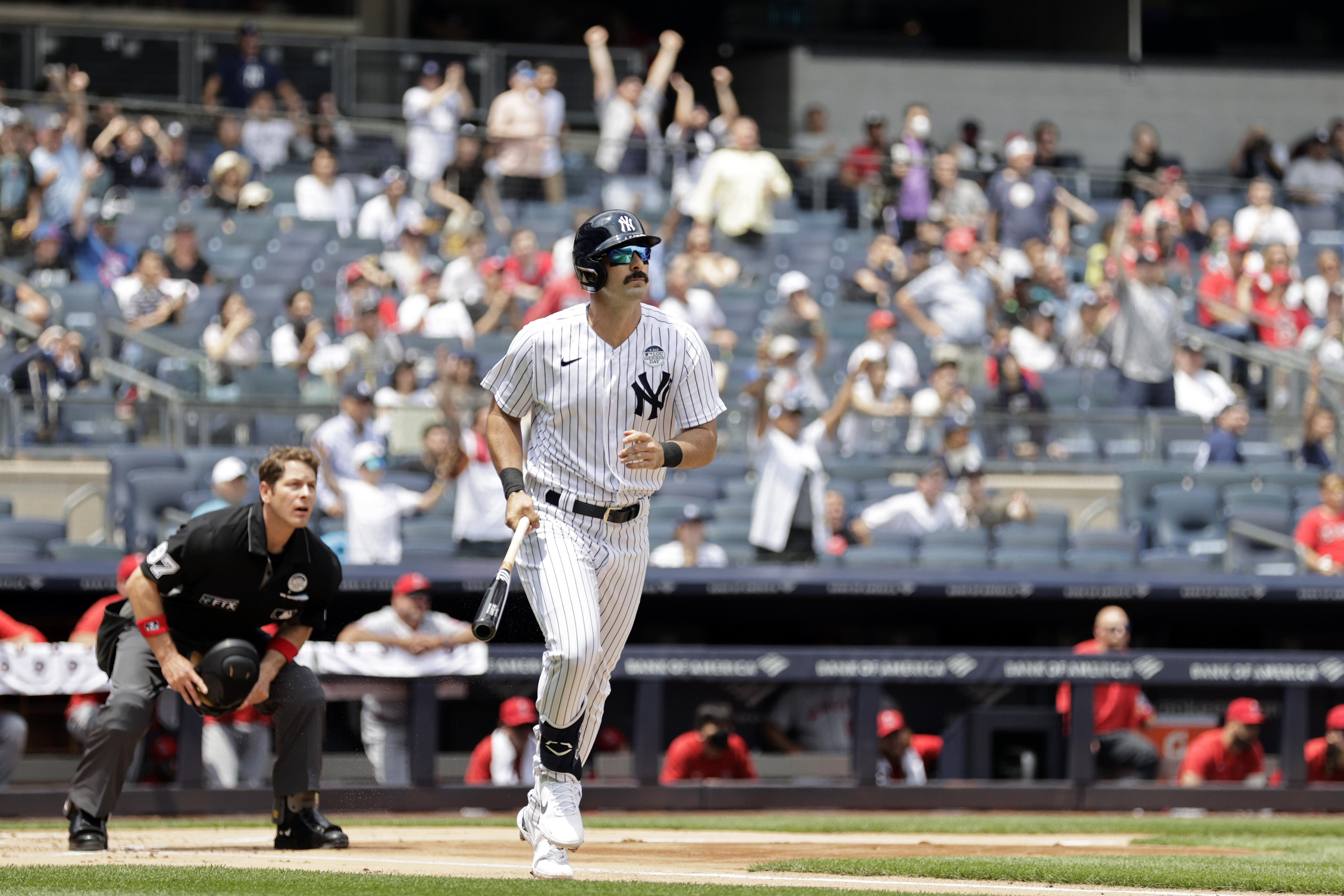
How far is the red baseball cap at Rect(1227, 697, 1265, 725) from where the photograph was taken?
9070 mm

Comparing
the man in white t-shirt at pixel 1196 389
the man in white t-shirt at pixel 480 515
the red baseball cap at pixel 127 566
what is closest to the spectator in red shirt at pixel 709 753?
the man in white t-shirt at pixel 480 515

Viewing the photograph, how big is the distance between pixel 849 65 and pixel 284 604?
15.1 m

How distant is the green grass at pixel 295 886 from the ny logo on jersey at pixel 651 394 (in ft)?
4.52

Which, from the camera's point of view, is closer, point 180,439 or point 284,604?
point 284,604

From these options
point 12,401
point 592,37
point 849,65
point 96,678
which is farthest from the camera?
point 849,65

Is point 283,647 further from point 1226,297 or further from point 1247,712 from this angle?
point 1226,297

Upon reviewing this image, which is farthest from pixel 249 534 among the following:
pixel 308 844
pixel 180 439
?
pixel 180 439

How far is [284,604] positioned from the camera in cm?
609

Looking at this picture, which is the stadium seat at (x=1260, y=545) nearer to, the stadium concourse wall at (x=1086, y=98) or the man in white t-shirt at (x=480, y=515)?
the man in white t-shirt at (x=480, y=515)

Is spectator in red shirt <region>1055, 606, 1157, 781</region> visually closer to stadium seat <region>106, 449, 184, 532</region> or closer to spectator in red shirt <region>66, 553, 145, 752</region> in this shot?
spectator in red shirt <region>66, 553, 145, 752</region>

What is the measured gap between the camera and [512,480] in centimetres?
537

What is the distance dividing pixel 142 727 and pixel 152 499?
4.52 m

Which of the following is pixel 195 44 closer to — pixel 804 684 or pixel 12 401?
pixel 12 401

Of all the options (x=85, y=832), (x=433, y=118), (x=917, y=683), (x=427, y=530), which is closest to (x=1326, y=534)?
(x=917, y=683)
